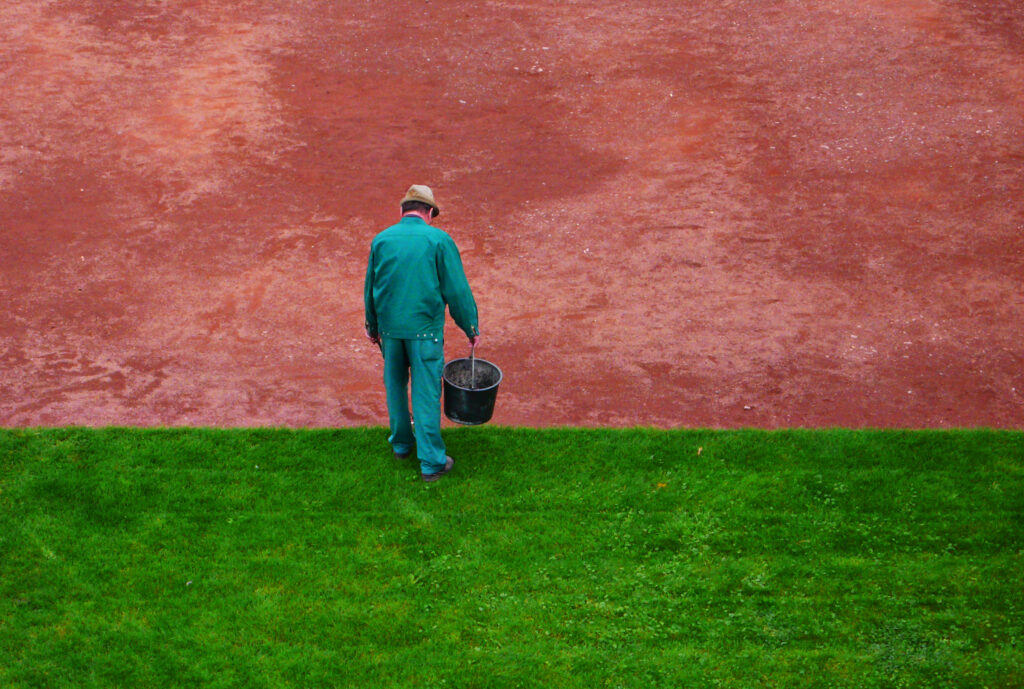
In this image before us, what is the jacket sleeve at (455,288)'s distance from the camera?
766 cm

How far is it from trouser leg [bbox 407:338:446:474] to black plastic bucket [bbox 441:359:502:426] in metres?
0.10

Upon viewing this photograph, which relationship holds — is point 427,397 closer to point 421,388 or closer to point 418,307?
point 421,388

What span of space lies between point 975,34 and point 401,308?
35.3 ft

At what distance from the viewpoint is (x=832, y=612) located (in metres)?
6.58

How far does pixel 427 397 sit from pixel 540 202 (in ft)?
14.7

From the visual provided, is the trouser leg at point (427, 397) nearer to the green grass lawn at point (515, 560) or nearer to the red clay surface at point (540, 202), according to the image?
the green grass lawn at point (515, 560)

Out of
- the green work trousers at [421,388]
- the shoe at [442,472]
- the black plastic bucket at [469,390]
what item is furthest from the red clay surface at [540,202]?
the green work trousers at [421,388]

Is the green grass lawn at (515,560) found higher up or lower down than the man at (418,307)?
lower down

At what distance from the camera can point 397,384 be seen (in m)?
7.89

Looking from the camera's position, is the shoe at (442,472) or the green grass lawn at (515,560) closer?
the green grass lawn at (515,560)

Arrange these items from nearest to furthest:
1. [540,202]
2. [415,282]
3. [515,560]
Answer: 1. [515,560]
2. [415,282]
3. [540,202]

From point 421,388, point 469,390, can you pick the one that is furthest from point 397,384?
point 469,390

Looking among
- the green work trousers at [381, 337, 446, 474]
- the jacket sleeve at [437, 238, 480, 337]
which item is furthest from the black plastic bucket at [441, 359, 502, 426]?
the jacket sleeve at [437, 238, 480, 337]

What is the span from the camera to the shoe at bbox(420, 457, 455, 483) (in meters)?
7.85
